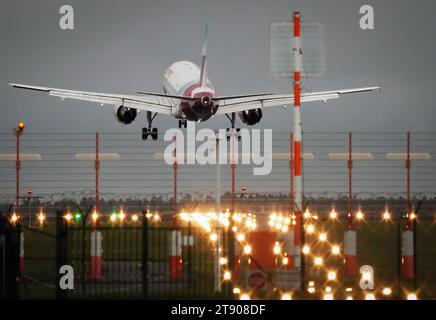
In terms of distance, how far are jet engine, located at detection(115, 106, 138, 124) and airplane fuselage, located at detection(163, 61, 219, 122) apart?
9.47 ft

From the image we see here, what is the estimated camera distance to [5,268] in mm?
24469

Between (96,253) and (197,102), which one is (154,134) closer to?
(197,102)

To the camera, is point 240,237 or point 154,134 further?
point 154,134

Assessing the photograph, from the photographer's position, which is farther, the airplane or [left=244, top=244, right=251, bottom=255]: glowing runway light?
the airplane

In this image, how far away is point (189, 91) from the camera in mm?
76375

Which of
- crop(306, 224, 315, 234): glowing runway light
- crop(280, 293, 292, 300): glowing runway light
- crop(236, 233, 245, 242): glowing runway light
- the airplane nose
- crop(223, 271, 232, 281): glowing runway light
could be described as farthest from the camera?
the airplane nose

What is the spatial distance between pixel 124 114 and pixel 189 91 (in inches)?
227

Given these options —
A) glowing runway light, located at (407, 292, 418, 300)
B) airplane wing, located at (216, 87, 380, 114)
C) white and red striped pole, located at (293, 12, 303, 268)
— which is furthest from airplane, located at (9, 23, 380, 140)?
glowing runway light, located at (407, 292, 418, 300)

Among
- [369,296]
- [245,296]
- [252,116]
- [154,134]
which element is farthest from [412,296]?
[252,116]

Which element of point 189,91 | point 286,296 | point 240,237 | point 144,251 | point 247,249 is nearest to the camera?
point 144,251

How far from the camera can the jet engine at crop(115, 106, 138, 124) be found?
72688mm

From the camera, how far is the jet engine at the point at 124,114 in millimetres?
72688

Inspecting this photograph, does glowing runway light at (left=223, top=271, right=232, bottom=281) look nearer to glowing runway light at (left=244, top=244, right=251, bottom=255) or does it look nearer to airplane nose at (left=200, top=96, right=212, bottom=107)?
glowing runway light at (left=244, top=244, right=251, bottom=255)
